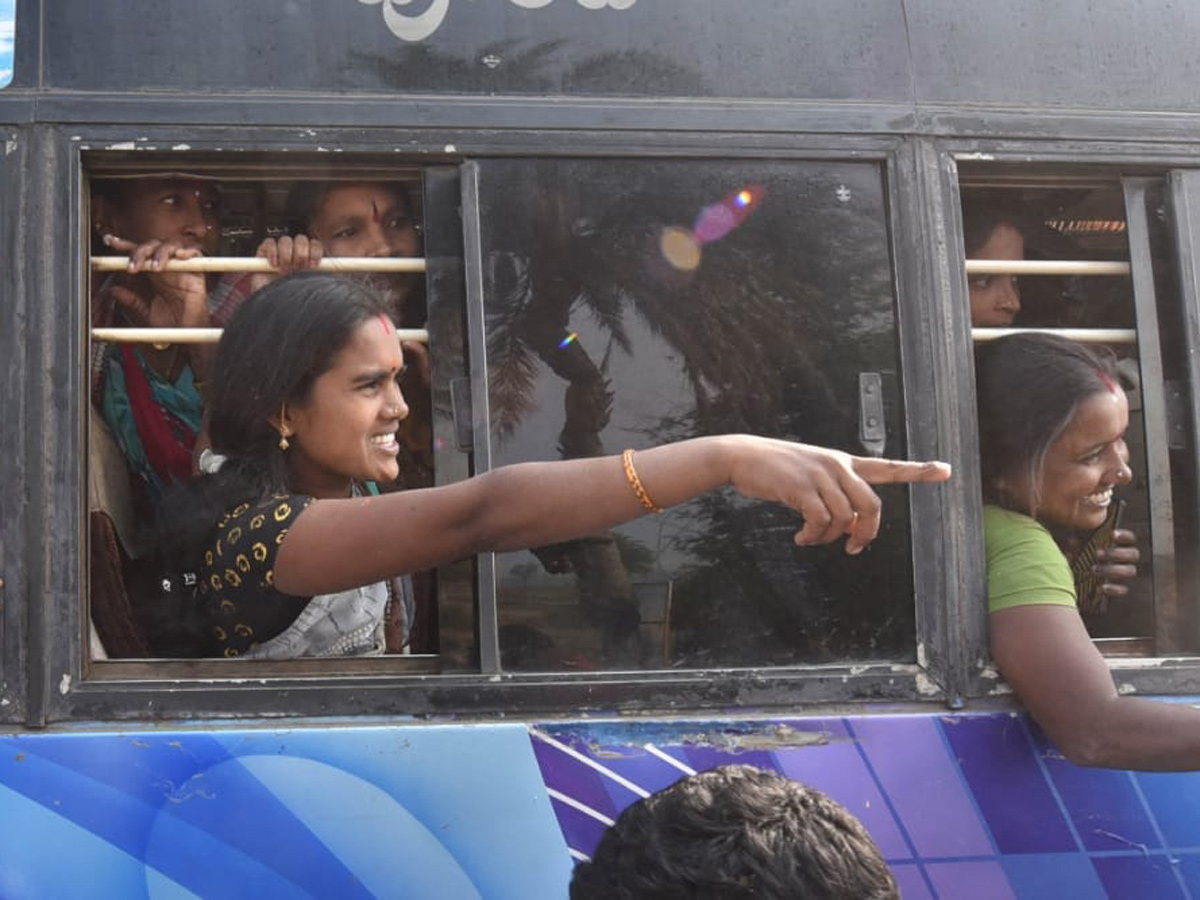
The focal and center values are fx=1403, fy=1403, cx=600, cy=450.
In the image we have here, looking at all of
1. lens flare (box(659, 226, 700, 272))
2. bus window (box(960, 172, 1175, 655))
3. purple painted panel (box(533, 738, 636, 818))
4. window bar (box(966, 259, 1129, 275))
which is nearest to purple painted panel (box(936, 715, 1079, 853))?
bus window (box(960, 172, 1175, 655))

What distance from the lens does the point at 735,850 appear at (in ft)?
4.82

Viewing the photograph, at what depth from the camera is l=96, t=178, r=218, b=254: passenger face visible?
2.67m

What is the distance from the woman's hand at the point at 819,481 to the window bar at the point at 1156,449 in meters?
0.76

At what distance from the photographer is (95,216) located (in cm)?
265

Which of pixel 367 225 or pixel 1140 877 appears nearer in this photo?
pixel 1140 877

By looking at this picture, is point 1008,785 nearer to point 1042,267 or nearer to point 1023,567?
point 1023,567

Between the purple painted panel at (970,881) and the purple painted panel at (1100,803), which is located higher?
the purple painted panel at (1100,803)

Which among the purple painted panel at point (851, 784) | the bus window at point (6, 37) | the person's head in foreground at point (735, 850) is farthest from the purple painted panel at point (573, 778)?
the bus window at point (6, 37)

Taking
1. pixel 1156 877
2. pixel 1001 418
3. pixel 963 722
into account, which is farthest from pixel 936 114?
pixel 1156 877

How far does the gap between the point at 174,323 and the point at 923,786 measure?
1634 millimetres

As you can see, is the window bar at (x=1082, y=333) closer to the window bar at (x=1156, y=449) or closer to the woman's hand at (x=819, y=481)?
the window bar at (x=1156, y=449)

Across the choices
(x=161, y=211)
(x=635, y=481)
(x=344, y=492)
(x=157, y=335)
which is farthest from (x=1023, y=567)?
(x=161, y=211)

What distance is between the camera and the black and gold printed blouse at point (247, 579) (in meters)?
2.47

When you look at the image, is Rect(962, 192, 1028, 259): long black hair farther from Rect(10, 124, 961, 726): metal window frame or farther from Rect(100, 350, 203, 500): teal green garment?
Rect(100, 350, 203, 500): teal green garment
